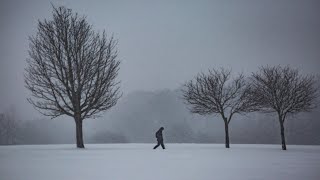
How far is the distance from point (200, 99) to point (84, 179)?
74.6ft

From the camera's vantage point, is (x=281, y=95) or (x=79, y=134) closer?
(x=79, y=134)

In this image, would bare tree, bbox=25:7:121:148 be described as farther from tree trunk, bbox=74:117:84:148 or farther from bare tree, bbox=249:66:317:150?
bare tree, bbox=249:66:317:150

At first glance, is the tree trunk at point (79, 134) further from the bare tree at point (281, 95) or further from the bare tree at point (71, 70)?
the bare tree at point (281, 95)

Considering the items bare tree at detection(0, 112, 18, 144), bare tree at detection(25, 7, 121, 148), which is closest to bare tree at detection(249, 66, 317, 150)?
bare tree at detection(25, 7, 121, 148)

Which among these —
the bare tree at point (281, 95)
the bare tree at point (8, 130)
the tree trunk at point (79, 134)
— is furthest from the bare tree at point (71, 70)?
the bare tree at point (8, 130)

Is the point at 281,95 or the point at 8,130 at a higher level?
the point at 281,95

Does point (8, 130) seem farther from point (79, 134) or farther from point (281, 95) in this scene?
point (281, 95)

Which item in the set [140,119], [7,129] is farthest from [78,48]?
[140,119]

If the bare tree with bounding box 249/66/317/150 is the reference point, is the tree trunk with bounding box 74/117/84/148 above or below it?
below

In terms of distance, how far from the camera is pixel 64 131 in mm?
85562

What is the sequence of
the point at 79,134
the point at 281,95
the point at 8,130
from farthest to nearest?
the point at 8,130
the point at 281,95
the point at 79,134

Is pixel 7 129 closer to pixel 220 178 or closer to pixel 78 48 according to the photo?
pixel 78 48

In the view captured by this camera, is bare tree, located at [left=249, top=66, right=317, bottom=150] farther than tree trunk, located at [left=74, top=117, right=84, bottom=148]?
Yes

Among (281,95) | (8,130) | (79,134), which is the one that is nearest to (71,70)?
(79,134)
